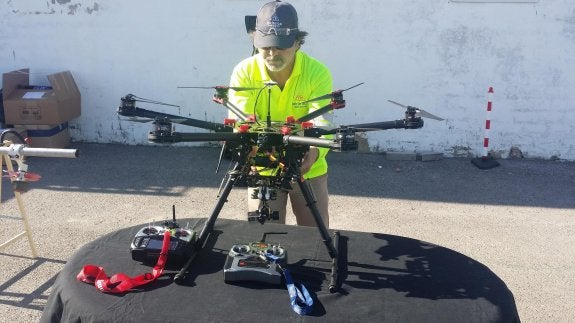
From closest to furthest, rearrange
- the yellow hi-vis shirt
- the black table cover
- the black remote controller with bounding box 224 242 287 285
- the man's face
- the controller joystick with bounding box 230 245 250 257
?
the black table cover < the black remote controller with bounding box 224 242 287 285 < the controller joystick with bounding box 230 245 250 257 < the man's face < the yellow hi-vis shirt

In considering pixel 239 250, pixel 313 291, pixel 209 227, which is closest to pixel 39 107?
pixel 209 227

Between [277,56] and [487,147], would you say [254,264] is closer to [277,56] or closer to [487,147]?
[277,56]

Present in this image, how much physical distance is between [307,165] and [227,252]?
0.54m

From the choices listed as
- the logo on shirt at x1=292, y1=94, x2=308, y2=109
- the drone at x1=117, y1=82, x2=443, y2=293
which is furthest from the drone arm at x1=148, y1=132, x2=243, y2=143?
the logo on shirt at x1=292, y1=94, x2=308, y2=109

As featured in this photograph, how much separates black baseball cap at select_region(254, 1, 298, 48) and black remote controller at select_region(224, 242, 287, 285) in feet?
2.90

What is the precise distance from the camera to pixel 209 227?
2359 millimetres

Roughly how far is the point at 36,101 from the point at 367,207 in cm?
451

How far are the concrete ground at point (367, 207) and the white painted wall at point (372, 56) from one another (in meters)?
0.49

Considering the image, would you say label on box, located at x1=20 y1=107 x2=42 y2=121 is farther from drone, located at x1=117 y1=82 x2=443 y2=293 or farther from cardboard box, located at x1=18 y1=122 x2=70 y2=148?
drone, located at x1=117 y1=82 x2=443 y2=293

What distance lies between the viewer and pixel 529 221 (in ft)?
17.2

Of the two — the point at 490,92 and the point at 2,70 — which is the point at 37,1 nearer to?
the point at 2,70

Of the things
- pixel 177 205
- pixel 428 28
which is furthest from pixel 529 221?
pixel 177 205

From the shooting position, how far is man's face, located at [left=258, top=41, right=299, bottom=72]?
2.39 meters

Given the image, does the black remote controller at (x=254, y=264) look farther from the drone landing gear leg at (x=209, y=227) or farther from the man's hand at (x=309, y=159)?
the man's hand at (x=309, y=159)
